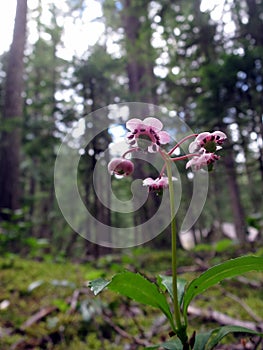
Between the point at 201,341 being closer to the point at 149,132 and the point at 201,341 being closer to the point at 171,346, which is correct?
the point at 171,346

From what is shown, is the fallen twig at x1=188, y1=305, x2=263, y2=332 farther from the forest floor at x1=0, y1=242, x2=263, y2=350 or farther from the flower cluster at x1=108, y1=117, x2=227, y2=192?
the flower cluster at x1=108, y1=117, x2=227, y2=192

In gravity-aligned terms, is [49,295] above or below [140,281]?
below

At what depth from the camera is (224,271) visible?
0.87m

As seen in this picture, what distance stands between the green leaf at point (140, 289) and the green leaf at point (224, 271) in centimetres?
7

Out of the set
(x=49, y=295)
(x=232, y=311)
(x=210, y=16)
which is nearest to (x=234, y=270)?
(x=232, y=311)

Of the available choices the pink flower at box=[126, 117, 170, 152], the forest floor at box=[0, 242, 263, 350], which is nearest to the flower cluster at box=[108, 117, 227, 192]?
the pink flower at box=[126, 117, 170, 152]

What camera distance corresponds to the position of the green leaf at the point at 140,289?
33.9 inches

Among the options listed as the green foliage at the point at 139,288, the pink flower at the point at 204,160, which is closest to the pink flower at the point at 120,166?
the pink flower at the point at 204,160

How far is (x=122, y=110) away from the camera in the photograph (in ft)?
14.1

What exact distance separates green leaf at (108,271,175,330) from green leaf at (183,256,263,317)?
0.07 m

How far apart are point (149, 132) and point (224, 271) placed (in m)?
0.45

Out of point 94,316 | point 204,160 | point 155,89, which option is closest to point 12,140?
point 155,89

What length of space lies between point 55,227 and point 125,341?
7807 mm

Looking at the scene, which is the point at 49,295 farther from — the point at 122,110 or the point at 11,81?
the point at 11,81
